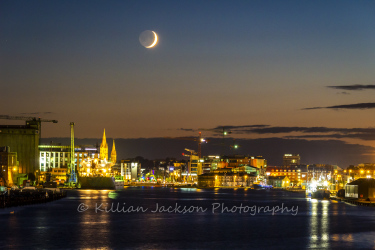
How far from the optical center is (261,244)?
167 ft

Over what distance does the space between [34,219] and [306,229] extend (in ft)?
109

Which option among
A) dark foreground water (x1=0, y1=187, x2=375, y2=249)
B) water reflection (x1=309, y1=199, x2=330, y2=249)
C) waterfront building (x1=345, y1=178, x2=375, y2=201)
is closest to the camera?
dark foreground water (x1=0, y1=187, x2=375, y2=249)

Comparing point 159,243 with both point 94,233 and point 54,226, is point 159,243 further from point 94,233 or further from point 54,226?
point 54,226

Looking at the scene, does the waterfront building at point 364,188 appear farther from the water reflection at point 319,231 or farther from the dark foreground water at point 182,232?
the dark foreground water at point 182,232

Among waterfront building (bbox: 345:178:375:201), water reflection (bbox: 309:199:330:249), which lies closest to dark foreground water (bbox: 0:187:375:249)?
water reflection (bbox: 309:199:330:249)

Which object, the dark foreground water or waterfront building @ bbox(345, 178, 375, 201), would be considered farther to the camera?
waterfront building @ bbox(345, 178, 375, 201)

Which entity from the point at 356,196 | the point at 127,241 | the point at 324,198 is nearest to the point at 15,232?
the point at 127,241

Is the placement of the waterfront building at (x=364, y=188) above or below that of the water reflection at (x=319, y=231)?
above

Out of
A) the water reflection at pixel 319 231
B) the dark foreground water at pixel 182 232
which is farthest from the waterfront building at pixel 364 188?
the dark foreground water at pixel 182 232

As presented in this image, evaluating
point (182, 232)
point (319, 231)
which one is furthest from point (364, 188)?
point (182, 232)

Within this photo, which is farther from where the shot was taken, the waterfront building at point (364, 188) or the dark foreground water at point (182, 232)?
the waterfront building at point (364, 188)

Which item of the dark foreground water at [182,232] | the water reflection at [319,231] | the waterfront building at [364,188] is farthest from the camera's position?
the waterfront building at [364,188]

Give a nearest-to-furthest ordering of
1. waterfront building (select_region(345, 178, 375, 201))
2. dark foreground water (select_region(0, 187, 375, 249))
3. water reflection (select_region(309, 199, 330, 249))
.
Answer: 1. dark foreground water (select_region(0, 187, 375, 249))
2. water reflection (select_region(309, 199, 330, 249))
3. waterfront building (select_region(345, 178, 375, 201))

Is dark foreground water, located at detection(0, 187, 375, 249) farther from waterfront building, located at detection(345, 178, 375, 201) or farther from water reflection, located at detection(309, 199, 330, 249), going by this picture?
waterfront building, located at detection(345, 178, 375, 201)
